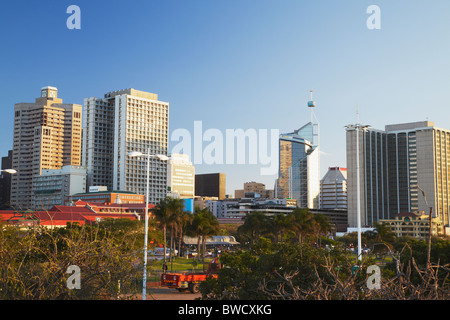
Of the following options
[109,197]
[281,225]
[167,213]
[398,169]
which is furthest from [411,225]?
[167,213]

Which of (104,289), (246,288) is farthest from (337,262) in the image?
(104,289)

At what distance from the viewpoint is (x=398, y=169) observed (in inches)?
7308

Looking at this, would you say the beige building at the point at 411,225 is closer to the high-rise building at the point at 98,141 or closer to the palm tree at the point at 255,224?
the palm tree at the point at 255,224

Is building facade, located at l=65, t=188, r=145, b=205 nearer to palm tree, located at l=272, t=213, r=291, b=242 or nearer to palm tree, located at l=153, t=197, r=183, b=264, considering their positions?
palm tree, located at l=272, t=213, r=291, b=242

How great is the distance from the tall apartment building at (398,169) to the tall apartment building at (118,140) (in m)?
79.4

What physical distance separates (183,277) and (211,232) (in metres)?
44.5

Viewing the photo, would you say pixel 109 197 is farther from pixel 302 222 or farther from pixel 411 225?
pixel 411 225

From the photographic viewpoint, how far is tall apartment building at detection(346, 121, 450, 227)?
17788cm

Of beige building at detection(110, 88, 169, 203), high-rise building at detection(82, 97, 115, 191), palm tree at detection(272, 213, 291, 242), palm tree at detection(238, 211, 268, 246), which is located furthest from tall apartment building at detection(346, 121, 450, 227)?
palm tree at detection(238, 211, 268, 246)

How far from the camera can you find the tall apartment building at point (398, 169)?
178 metres
